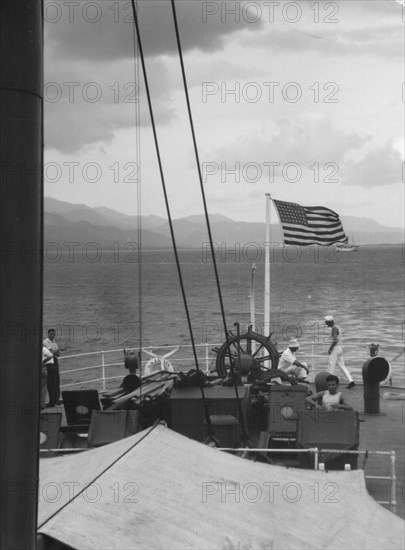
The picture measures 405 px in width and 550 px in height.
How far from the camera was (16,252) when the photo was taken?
2857mm

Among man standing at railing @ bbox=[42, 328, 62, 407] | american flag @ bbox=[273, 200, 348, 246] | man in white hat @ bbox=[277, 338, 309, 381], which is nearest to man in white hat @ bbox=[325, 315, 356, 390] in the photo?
american flag @ bbox=[273, 200, 348, 246]

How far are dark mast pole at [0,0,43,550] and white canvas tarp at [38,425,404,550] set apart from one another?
1921 mm

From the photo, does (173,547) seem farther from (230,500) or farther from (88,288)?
(88,288)

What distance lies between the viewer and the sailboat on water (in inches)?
113

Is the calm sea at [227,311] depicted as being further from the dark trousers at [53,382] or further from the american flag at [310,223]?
the dark trousers at [53,382]

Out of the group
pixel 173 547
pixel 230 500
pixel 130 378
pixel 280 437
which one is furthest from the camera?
pixel 130 378

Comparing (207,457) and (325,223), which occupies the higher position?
(325,223)

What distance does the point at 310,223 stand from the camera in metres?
17.3

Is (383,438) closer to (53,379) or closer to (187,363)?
(53,379)

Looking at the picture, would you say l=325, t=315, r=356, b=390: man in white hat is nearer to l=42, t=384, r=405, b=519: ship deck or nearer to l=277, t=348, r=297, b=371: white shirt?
l=42, t=384, r=405, b=519: ship deck

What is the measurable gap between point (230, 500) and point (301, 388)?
221 inches

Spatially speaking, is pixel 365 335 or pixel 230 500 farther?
pixel 365 335

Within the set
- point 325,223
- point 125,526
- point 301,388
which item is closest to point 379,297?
point 325,223

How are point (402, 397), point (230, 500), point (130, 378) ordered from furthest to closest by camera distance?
point (402, 397) → point (130, 378) → point (230, 500)
